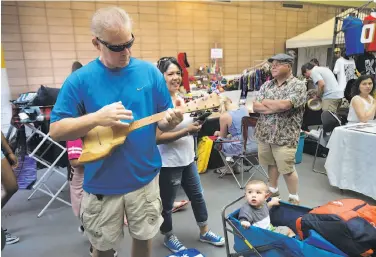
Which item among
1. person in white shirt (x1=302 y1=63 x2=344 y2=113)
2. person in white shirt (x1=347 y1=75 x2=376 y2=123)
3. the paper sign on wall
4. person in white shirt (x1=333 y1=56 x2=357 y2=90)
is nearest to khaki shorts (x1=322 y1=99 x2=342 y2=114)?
person in white shirt (x1=302 y1=63 x2=344 y2=113)

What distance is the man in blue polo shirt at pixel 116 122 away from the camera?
1155 millimetres

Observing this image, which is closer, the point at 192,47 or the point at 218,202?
the point at 218,202

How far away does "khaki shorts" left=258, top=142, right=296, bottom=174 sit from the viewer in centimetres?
242

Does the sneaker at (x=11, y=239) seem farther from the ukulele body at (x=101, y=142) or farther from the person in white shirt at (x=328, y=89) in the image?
the person in white shirt at (x=328, y=89)

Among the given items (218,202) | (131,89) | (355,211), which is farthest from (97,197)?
(218,202)

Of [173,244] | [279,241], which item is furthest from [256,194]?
[173,244]

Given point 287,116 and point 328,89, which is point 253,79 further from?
point 287,116

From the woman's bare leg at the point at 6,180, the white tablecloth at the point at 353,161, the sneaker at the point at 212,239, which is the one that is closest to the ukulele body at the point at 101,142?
the woman's bare leg at the point at 6,180

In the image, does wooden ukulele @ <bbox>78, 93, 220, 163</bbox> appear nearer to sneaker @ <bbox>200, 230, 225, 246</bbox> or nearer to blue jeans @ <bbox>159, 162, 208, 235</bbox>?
blue jeans @ <bbox>159, 162, 208, 235</bbox>

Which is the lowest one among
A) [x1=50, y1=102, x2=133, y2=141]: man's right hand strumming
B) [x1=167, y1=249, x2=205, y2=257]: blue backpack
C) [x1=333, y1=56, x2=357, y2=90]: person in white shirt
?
[x1=167, y1=249, x2=205, y2=257]: blue backpack

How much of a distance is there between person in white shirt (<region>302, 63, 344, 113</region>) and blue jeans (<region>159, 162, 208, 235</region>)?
3.49 meters

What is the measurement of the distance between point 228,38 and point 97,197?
5.85m

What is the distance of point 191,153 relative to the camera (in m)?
2.07

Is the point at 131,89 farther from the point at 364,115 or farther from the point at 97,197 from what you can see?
the point at 364,115
